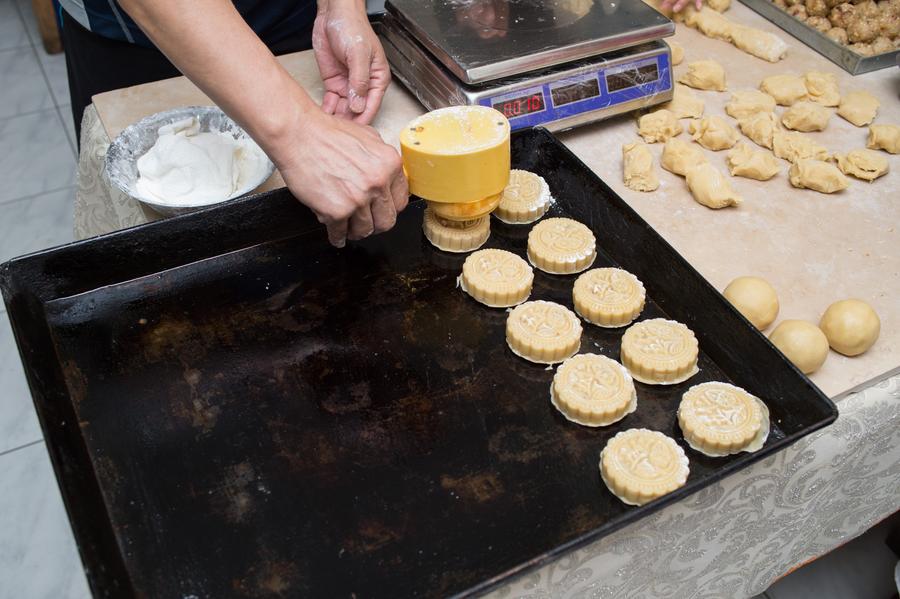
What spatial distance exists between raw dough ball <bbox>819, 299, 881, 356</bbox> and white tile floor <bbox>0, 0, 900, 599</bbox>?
110 centimetres

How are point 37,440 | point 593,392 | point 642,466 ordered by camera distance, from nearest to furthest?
point 642,466 → point 593,392 → point 37,440

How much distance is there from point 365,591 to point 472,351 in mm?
499

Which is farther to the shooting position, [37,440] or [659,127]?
[37,440]

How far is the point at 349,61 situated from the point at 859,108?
54.6 inches

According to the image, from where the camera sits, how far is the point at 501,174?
4.61 ft

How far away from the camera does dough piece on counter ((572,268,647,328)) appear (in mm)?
1408

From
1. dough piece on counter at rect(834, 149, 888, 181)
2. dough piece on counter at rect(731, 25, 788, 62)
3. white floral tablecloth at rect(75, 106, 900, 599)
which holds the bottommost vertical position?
white floral tablecloth at rect(75, 106, 900, 599)

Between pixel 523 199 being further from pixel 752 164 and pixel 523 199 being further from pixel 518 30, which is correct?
pixel 752 164

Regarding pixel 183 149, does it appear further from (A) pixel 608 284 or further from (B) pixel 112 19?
(A) pixel 608 284

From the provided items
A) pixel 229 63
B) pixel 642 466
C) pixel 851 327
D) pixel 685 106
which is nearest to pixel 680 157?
pixel 685 106

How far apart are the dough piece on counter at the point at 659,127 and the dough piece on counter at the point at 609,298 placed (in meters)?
0.64

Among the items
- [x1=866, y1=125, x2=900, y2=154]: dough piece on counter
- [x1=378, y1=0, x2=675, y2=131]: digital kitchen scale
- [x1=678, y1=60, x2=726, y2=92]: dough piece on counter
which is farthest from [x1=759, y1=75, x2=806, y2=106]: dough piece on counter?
[x1=378, y1=0, x2=675, y2=131]: digital kitchen scale

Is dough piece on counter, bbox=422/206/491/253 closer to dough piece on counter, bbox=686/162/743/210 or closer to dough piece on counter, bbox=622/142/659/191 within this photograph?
dough piece on counter, bbox=622/142/659/191

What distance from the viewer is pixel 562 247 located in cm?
151
